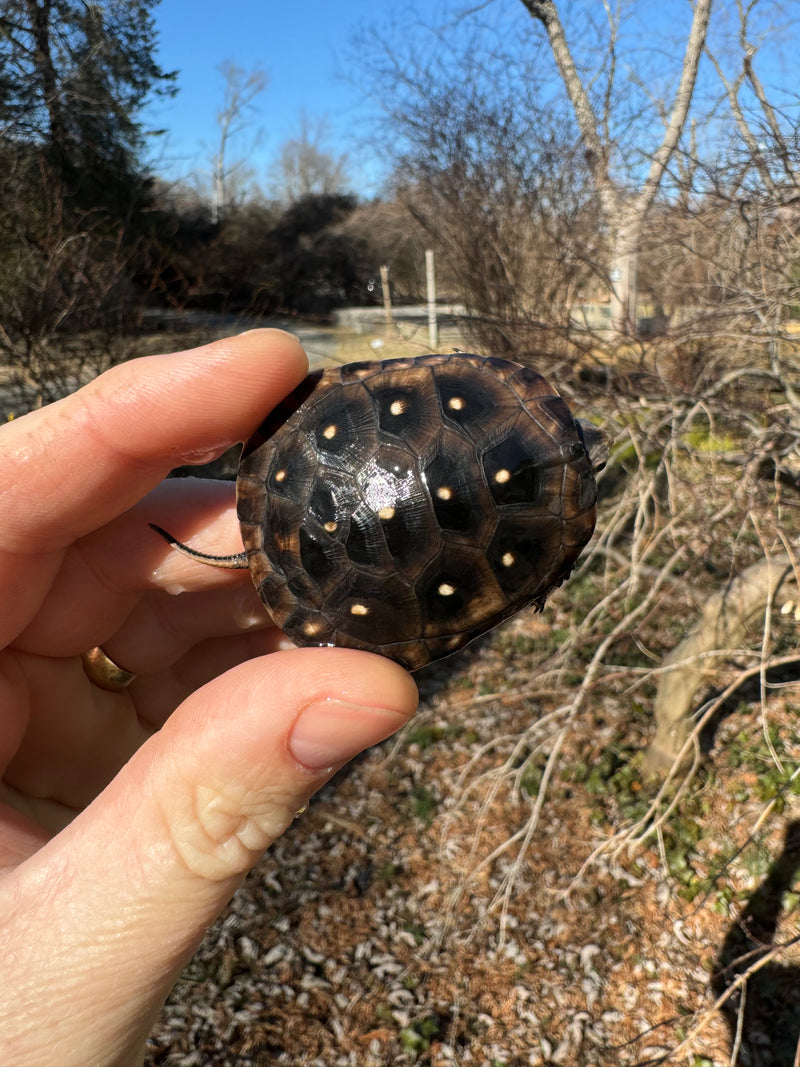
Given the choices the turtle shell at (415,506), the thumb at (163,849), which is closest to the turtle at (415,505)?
the turtle shell at (415,506)

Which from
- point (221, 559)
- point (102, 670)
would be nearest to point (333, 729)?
point (221, 559)

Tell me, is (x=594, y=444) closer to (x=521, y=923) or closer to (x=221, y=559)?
(x=221, y=559)

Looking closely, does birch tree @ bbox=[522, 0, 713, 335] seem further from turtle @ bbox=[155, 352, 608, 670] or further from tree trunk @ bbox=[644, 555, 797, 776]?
turtle @ bbox=[155, 352, 608, 670]

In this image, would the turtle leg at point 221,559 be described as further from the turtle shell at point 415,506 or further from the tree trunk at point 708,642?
the tree trunk at point 708,642

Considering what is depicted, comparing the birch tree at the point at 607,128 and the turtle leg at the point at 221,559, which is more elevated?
the birch tree at the point at 607,128

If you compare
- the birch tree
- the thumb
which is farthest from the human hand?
the birch tree

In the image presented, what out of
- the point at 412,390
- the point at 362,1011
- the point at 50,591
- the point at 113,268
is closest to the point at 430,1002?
the point at 362,1011
